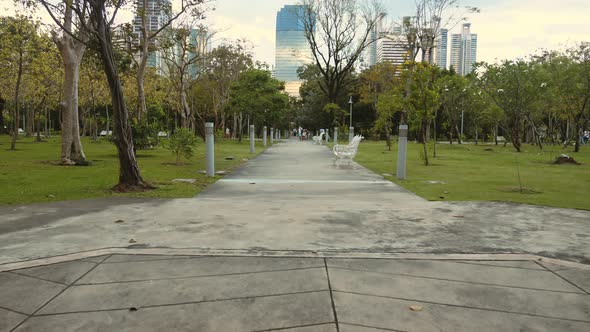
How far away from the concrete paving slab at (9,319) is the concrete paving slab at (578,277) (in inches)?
159

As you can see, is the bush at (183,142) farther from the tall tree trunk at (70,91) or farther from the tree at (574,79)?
the tree at (574,79)

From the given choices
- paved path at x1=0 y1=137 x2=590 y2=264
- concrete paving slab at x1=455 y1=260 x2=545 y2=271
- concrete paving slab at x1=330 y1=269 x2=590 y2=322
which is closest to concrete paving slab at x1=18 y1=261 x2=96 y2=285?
paved path at x1=0 y1=137 x2=590 y2=264

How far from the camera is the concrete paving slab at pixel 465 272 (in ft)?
12.0

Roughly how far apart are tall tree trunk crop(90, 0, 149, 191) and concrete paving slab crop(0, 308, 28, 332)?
238 inches

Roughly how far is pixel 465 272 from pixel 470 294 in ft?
1.80

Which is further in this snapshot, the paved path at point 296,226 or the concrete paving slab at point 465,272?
the paved path at point 296,226

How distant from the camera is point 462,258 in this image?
4324mm

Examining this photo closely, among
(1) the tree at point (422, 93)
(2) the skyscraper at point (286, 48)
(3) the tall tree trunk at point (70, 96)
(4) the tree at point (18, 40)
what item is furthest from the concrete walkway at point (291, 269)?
(2) the skyscraper at point (286, 48)

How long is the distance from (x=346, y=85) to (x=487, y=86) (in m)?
25.6

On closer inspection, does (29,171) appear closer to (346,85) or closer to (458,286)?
(458,286)

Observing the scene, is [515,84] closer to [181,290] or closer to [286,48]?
[181,290]

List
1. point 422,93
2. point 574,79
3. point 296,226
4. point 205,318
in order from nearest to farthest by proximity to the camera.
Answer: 1. point 205,318
2. point 296,226
3. point 422,93
4. point 574,79

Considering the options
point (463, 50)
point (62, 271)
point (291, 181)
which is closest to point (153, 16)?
point (291, 181)

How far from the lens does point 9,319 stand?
2900 millimetres
